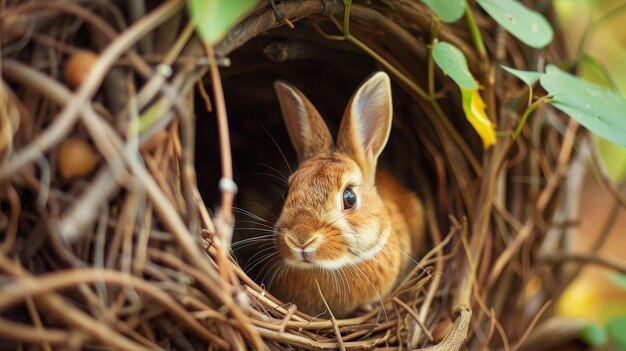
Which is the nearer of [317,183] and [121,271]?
[121,271]

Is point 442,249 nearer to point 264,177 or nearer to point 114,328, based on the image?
point 264,177

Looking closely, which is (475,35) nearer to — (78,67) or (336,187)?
(336,187)

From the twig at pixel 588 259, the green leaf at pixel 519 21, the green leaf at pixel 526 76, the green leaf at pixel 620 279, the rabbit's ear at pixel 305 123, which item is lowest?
the green leaf at pixel 620 279

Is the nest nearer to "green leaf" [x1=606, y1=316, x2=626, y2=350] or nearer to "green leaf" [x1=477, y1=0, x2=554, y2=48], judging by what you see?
"green leaf" [x1=477, y1=0, x2=554, y2=48]

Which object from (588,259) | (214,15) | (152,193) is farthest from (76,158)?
(588,259)

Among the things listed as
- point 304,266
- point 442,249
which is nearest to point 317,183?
point 304,266

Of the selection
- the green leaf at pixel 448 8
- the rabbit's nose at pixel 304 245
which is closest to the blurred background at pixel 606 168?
the green leaf at pixel 448 8

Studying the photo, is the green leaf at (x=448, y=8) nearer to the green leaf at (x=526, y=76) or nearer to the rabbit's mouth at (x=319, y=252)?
the green leaf at (x=526, y=76)
